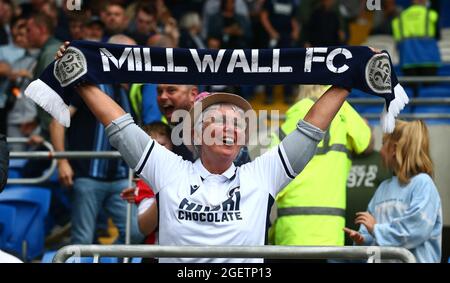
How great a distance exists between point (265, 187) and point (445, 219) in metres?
3.56

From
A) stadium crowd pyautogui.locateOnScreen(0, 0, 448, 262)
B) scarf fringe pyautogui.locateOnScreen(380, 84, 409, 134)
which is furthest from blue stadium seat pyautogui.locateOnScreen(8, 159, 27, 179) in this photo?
scarf fringe pyautogui.locateOnScreen(380, 84, 409, 134)

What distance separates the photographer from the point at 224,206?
5527mm

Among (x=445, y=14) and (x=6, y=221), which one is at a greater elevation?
(x=445, y=14)

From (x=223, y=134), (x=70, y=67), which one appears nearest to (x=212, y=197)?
(x=223, y=134)

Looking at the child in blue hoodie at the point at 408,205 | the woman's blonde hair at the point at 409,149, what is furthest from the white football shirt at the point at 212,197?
the woman's blonde hair at the point at 409,149

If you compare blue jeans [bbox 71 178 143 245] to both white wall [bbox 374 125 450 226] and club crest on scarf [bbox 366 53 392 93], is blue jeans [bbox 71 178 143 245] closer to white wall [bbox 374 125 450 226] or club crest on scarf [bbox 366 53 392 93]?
white wall [bbox 374 125 450 226]

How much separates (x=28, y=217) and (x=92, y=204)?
25.7 inches

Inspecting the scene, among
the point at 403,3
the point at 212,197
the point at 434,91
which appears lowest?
the point at 212,197

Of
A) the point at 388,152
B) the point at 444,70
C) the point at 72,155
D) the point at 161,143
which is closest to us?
the point at 161,143

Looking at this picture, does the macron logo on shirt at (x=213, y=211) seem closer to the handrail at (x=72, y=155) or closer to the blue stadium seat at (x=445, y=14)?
the handrail at (x=72, y=155)

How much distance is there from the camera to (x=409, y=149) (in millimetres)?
7105

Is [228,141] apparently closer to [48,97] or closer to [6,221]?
[48,97]
